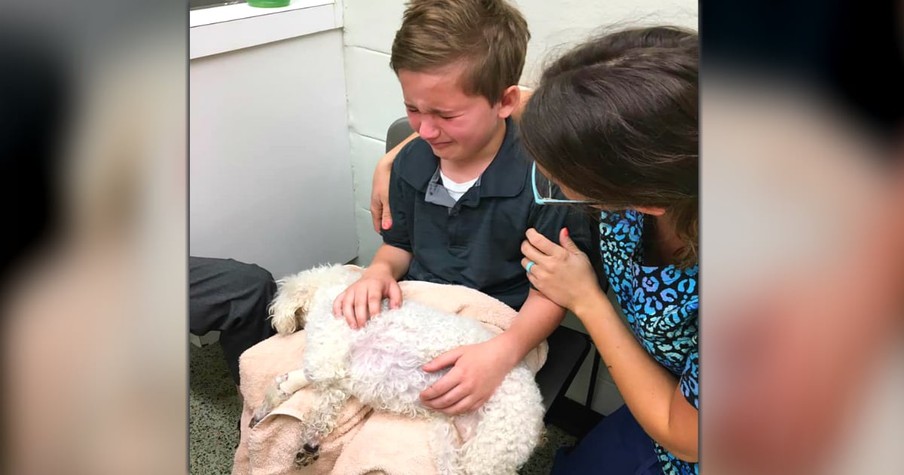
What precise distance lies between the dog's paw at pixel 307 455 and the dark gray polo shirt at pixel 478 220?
36cm

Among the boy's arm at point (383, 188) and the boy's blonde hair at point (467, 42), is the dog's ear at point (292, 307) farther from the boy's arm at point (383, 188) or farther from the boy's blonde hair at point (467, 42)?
the boy's blonde hair at point (467, 42)

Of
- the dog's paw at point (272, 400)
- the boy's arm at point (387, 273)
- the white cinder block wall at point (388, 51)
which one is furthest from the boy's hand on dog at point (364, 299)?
the white cinder block wall at point (388, 51)

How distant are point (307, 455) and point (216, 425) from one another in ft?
2.30

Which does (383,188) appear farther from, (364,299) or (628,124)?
(628,124)

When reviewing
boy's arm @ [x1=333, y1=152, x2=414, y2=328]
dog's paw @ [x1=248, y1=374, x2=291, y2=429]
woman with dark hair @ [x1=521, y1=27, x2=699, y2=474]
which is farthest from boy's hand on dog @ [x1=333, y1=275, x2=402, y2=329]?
woman with dark hair @ [x1=521, y1=27, x2=699, y2=474]

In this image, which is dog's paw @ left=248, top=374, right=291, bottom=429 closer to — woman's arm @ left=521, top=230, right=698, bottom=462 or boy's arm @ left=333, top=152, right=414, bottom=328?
boy's arm @ left=333, top=152, right=414, bottom=328

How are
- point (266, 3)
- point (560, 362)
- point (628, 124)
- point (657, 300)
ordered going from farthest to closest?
point (266, 3) → point (560, 362) → point (657, 300) → point (628, 124)

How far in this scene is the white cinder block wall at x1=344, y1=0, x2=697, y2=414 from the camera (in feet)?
3.36

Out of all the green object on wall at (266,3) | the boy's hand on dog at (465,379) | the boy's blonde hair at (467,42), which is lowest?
the boy's hand on dog at (465,379)

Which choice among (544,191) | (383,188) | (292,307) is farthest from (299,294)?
(544,191)

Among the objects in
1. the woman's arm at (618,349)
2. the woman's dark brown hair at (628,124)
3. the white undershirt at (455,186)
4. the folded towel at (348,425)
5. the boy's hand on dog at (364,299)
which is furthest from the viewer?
the white undershirt at (455,186)

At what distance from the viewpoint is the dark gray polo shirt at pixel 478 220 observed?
3.37 ft

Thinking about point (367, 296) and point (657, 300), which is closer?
point (657, 300)

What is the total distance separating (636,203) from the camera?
26.1 inches
